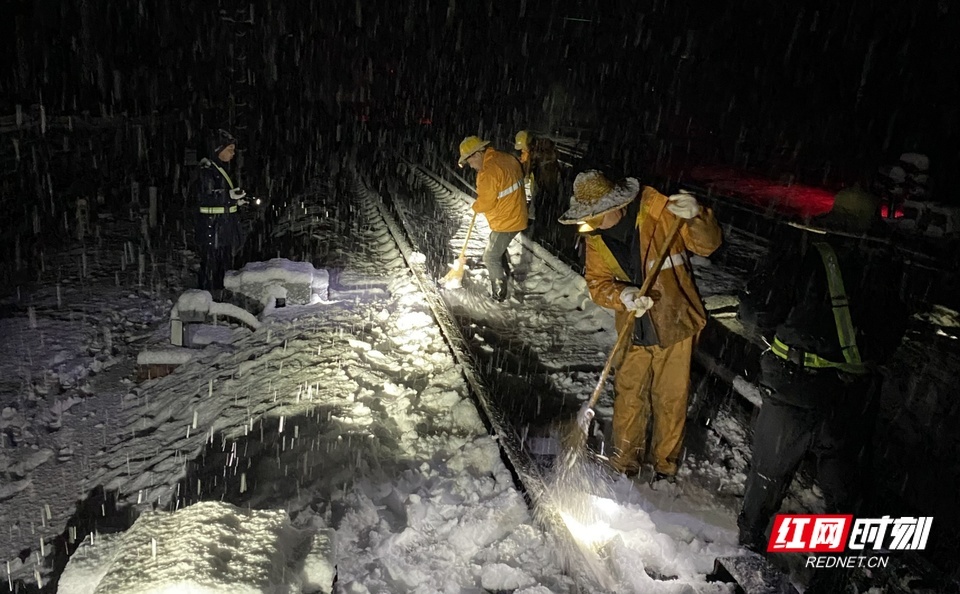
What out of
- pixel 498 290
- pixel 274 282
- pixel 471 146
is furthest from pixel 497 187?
pixel 274 282

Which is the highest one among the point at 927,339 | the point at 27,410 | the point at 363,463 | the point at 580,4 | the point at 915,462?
the point at 580,4

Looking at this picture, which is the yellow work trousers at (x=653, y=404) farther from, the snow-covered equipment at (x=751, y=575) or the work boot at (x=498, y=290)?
the work boot at (x=498, y=290)

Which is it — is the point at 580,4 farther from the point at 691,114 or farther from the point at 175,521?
the point at 175,521

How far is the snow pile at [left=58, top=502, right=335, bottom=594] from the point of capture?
2.04 m

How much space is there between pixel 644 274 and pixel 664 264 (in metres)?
0.13

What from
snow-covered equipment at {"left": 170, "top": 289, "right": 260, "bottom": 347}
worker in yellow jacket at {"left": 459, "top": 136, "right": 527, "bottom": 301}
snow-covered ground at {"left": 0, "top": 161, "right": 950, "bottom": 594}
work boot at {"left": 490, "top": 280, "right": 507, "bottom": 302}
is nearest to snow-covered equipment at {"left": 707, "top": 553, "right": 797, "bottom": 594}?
snow-covered ground at {"left": 0, "top": 161, "right": 950, "bottom": 594}

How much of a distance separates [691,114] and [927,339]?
26283mm

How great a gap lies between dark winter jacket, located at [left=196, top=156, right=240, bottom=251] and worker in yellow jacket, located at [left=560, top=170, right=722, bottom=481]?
4839 mm

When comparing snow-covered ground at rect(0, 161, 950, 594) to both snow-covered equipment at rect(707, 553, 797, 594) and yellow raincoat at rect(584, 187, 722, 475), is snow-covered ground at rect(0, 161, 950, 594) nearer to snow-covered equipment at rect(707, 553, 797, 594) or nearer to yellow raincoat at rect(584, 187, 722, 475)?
snow-covered equipment at rect(707, 553, 797, 594)

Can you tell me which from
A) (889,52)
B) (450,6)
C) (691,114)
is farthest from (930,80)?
(450,6)

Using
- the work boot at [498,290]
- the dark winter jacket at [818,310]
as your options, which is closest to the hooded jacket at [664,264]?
the dark winter jacket at [818,310]

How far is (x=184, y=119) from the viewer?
21.6 metres

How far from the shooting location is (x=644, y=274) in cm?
364

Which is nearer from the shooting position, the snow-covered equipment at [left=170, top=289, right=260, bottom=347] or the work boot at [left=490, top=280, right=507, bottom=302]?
the snow-covered equipment at [left=170, top=289, right=260, bottom=347]
